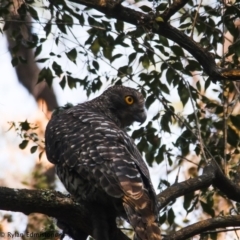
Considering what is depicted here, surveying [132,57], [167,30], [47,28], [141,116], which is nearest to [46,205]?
[167,30]

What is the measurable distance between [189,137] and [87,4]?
1.87m

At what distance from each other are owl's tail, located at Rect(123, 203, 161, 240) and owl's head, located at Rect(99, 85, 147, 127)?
224cm

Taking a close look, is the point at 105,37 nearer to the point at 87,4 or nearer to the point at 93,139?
the point at 87,4

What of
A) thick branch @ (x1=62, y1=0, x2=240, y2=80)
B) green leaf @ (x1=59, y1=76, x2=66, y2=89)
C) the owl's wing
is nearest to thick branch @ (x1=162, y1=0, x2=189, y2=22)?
thick branch @ (x1=62, y1=0, x2=240, y2=80)

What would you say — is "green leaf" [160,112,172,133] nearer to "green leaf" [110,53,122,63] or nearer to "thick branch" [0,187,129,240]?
"green leaf" [110,53,122,63]

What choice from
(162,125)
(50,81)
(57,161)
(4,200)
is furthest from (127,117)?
(4,200)

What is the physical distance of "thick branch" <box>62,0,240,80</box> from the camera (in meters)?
5.68

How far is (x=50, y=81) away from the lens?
23.7 ft

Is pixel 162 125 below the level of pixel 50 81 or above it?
below

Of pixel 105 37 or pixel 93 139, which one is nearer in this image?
pixel 93 139

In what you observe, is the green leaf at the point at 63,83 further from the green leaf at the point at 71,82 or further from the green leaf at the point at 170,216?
the green leaf at the point at 170,216

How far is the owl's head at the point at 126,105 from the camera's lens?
674 cm

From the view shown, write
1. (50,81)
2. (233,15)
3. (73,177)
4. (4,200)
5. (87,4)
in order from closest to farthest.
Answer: (4,200) < (73,177) < (87,4) < (233,15) < (50,81)

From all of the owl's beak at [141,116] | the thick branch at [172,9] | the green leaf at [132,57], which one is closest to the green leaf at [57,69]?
the green leaf at [132,57]
